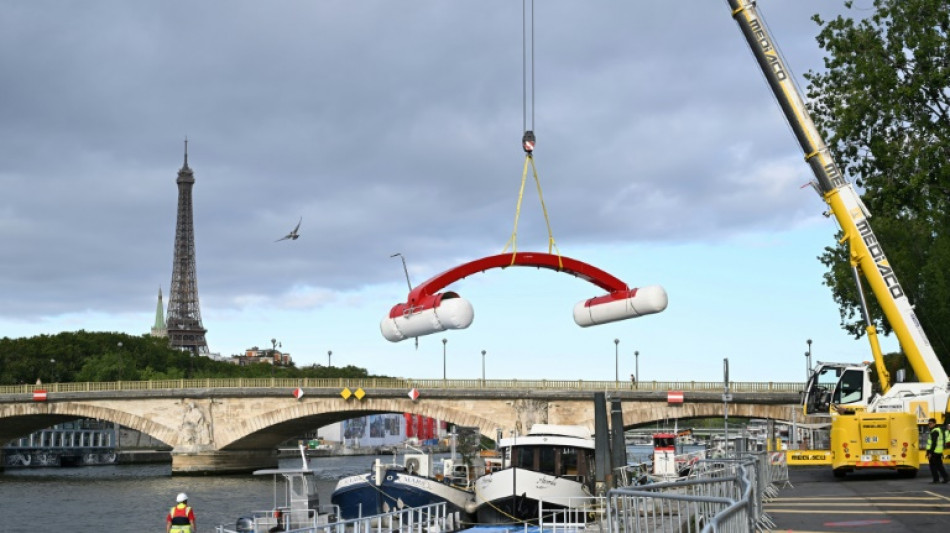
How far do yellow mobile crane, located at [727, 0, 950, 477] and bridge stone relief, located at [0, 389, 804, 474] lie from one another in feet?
116

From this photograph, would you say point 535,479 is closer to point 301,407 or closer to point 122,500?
point 122,500

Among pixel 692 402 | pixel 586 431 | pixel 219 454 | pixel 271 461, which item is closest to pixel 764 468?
pixel 586 431

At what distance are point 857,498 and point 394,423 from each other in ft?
526

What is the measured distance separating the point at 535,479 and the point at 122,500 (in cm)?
3990

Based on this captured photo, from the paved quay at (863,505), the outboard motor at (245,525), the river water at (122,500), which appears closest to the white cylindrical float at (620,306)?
the paved quay at (863,505)

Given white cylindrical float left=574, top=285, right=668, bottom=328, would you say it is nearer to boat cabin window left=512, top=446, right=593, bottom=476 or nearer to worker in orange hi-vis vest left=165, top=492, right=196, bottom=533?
worker in orange hi-vis vest left=165, top=492, right=196, bottom=533

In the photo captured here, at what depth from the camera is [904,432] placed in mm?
31859

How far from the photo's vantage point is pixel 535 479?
117 ft

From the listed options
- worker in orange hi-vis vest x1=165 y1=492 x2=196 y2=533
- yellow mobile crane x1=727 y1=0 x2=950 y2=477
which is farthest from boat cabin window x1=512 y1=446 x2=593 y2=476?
worker in orange hi-vis vest x1=165 y1=492 x2=196 y2=533

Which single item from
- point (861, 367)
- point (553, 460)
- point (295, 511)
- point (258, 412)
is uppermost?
point (861, 367)

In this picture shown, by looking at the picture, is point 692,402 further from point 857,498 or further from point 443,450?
point 443,450

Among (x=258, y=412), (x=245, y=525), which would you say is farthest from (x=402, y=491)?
(x=258, y=412)

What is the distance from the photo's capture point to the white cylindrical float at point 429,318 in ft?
76.8

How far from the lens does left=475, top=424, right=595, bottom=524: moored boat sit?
35.3 meters
